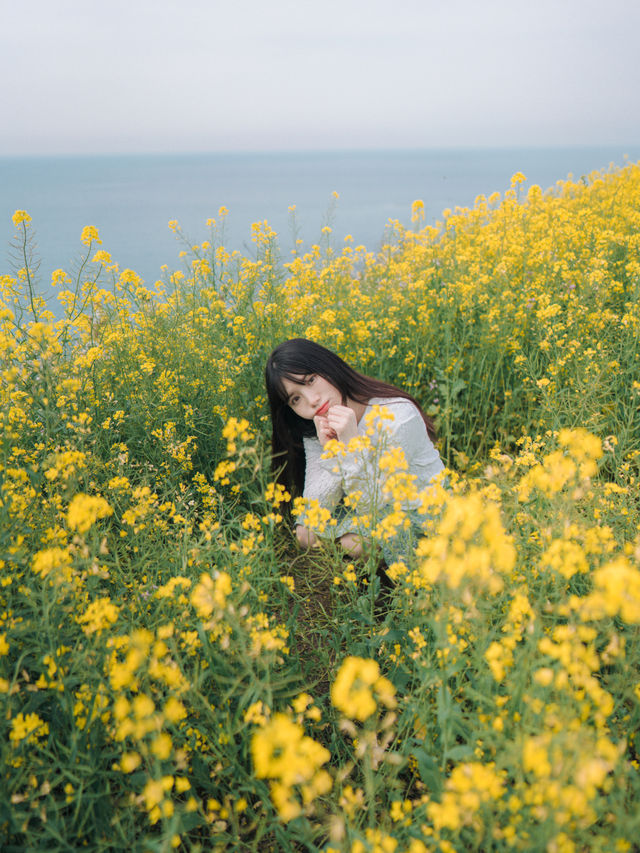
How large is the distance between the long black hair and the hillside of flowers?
0.63 feet

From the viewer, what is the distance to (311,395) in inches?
116

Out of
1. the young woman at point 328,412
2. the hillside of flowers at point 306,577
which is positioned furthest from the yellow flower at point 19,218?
the young woman at point 328,412

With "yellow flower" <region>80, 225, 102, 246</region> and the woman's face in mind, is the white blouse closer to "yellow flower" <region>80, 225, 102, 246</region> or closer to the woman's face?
Answer: the woman's face

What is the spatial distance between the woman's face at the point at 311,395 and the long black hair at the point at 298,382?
2 centimetres

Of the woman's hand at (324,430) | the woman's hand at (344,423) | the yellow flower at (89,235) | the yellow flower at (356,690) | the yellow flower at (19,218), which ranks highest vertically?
the yellow flower at (19,218)

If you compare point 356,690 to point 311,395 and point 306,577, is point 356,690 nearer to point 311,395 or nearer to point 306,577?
point 306,577

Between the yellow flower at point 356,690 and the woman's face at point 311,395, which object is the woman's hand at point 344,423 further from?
the yellow flower at point 356,690

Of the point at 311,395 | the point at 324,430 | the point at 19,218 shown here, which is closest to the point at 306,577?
the point at 324,430

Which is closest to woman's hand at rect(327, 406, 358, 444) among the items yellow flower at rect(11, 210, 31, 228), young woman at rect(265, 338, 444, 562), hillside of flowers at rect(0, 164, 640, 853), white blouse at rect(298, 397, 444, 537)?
young woman at rect(265, 338, 444, 562)

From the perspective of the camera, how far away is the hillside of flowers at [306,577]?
125cm

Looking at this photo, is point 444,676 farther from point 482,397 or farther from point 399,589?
point 482,397

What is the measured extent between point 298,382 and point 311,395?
0.10 m

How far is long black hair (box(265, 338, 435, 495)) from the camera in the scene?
2932 mm

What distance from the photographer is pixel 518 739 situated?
46.2 inches
